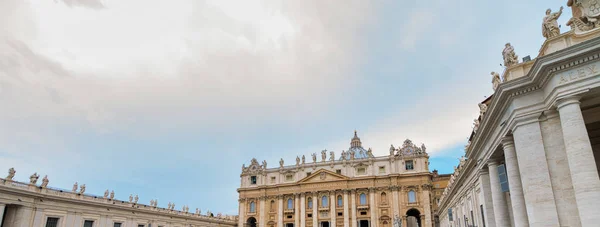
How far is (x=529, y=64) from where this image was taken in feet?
48.4

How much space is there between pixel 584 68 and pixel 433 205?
5598cm

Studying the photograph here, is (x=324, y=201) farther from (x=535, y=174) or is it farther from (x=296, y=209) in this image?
(x=535, y=174)

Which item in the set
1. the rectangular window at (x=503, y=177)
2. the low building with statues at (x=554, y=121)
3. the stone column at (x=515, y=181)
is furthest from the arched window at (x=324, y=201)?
the stone column at (x=515, y=181)

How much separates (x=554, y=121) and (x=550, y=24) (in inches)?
137

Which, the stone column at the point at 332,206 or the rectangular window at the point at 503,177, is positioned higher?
the stone column at the point at 332,206

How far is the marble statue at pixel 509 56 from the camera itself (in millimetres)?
15070

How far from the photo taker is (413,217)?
72625 millimetres

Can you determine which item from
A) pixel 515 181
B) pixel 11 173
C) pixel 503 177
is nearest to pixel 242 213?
pixel 11 173

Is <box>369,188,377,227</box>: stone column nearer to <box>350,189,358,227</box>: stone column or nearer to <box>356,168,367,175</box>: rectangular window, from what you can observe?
<box>350,189,358,227</box>: stone column

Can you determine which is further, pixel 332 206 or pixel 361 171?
pixel 361 171

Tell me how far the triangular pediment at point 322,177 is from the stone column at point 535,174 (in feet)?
180

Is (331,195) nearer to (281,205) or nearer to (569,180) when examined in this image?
(281,205)

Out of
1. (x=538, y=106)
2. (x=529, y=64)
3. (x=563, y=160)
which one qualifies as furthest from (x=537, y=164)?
(x=529, y=64)

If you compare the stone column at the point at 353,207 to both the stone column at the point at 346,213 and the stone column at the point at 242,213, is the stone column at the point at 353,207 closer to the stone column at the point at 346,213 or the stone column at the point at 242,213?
the stone column at the point at 346,213
